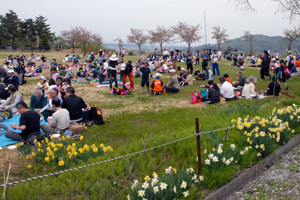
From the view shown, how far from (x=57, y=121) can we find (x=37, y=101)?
7.29ft

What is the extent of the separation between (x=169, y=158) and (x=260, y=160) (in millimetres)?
1773

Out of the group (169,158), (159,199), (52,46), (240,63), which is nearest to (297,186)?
(169,158)

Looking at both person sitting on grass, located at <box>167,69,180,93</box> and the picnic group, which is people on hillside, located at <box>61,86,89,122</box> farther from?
person sitting on grass, located at <box>167,69,180,93</box>

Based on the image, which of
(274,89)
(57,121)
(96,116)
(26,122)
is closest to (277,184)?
(96,116)

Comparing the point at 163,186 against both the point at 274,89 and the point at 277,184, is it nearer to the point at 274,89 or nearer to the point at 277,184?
the point at 277,184

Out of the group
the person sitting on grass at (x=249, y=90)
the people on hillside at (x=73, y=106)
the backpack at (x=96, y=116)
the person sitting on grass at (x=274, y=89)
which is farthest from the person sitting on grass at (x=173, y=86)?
the people on hillside at (x=73, y=106)

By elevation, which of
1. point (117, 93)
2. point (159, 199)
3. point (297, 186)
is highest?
point (117, 93)

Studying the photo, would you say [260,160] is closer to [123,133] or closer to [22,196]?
[123,133]

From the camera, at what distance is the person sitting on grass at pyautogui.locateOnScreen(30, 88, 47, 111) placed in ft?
25.3

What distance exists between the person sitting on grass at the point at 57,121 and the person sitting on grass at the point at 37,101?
2013 millimetres

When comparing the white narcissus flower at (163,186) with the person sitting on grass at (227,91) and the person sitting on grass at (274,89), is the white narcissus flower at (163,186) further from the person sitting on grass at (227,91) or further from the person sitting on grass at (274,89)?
the person sitting on grass at (274,89)

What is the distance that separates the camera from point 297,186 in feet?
13.0

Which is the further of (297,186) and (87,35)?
(87,35)

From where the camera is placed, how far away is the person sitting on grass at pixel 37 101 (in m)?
7.71
